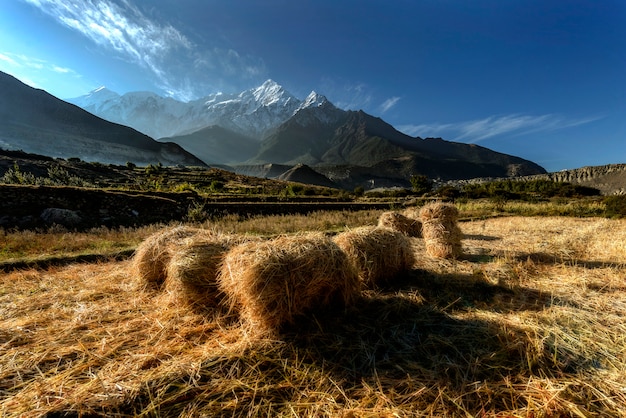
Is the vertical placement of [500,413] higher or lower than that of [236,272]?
lower

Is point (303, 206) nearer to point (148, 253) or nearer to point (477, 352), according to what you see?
point (148, 253)

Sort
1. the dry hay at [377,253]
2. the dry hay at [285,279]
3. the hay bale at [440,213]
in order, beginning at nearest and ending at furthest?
the dry hay at [285,279] → the dry hay at [377,253] → the hay bale at [440,213]

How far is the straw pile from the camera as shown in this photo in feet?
23.3

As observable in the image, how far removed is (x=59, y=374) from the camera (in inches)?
104

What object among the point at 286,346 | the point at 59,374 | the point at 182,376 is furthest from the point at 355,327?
the point at 59,374

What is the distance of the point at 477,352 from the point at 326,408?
1657 millimetres

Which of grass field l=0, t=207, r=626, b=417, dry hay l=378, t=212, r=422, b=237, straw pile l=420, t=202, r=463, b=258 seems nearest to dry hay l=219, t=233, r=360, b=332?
grass field l=0, t=207, r=626, b=417

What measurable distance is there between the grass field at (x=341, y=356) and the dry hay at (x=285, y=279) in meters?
0.21

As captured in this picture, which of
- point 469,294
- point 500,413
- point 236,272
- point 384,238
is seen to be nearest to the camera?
point 500,413

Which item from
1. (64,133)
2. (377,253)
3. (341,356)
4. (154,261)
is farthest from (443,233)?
(64,133)

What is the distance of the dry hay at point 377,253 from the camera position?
15.8 ft

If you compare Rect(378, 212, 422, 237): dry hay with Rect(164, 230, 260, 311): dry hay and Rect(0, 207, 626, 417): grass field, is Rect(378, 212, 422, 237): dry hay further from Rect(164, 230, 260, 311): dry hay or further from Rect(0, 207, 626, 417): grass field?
Rect(164, 230, 260, 311): dry hay

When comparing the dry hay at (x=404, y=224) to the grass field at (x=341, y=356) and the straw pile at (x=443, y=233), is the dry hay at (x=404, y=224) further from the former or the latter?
the grass field at (x=341, y=356)

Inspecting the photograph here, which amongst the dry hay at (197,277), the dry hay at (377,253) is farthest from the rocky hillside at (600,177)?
the dry hay at (197,277)
